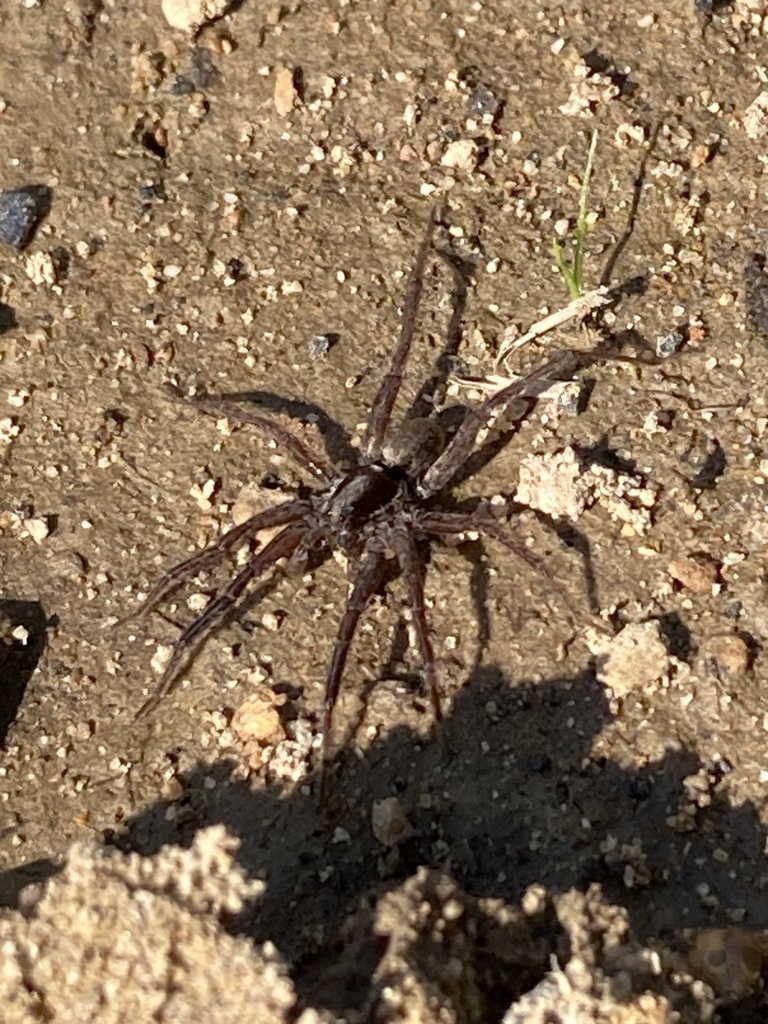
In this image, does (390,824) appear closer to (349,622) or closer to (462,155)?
(349,622)

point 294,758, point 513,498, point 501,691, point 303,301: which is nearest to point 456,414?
point 513,498

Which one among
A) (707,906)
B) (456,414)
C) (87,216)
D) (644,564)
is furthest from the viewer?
(87,216)

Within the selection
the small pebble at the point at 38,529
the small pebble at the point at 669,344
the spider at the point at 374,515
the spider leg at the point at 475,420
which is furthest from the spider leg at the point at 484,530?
the small pebble at the point at 38,529

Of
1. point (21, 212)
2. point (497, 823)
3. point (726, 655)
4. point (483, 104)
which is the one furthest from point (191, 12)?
point (497, 823)

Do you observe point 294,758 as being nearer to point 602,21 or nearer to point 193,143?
point 193,143

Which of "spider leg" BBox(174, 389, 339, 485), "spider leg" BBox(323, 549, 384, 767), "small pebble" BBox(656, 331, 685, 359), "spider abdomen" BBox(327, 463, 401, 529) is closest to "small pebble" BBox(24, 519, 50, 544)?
"spider leg" BBox(174, 389, 339, 485)

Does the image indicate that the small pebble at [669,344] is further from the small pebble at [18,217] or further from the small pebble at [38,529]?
the small pebble at [18,217]

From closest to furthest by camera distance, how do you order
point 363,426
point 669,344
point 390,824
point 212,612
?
point 390,824, point 212,612, point 669,344, point 363,426
